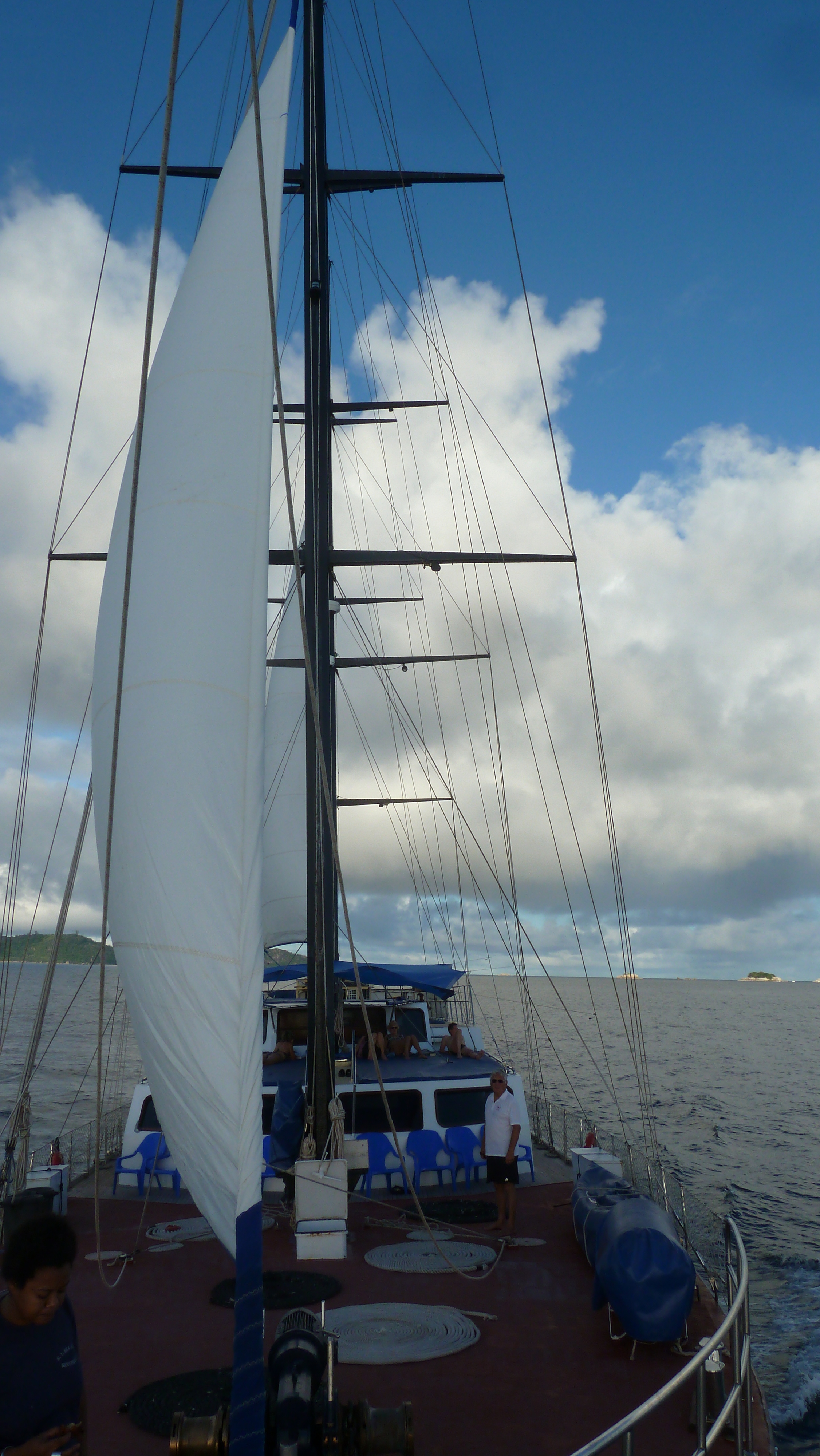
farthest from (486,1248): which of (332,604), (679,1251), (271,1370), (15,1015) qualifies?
(15,1015)

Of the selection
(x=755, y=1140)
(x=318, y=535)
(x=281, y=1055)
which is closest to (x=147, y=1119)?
(x=281, y=1055)

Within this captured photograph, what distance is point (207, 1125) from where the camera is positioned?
4004 millimetres

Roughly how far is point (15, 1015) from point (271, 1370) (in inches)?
3373

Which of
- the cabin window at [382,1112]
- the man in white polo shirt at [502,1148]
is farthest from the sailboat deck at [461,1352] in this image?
the cabin window at [382,1112]

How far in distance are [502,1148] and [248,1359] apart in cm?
596

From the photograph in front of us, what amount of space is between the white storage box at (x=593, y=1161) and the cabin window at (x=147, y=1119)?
518cm

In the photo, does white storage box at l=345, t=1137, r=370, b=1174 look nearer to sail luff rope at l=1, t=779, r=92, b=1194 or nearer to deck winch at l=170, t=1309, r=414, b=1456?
sail luff rope at l=1, t=779, r=92, b=1194

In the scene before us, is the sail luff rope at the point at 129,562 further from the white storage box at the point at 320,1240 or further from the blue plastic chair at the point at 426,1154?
the blue plastic chair at the point at 426,1154

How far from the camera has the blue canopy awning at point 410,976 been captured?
14.3 metres

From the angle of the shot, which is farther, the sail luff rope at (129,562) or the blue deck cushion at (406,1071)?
the blue deck cushion at (406,1071)

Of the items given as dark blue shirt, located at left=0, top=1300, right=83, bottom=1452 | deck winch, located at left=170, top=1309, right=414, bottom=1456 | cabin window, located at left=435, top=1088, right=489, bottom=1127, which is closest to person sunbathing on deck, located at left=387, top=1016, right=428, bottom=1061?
cabin window, located at left=435, top=1088, right=489, bottom=1127

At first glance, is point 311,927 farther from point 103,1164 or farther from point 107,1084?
point 107,1084

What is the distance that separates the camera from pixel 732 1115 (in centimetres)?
3195

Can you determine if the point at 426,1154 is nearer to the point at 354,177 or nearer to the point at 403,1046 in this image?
the point at 403,1046
